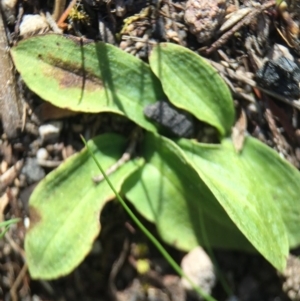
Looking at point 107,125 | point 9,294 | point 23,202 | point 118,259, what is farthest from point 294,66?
point 9,294

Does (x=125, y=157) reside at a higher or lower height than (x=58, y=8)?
lower

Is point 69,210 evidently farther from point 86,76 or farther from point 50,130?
point 86,76

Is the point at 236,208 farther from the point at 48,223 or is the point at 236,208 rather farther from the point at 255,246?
the point at 48,223

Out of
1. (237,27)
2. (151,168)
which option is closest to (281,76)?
(237,27)

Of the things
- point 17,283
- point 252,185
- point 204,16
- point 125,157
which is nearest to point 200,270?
point 252,185

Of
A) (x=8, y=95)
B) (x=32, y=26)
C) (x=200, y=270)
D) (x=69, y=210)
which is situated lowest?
(x=200, y=270)

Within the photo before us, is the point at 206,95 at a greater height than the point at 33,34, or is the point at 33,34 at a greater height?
the point at 33,34

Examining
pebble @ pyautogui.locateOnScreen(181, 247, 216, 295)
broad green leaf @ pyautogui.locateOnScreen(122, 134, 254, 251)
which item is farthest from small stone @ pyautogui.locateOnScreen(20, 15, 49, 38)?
pebble @ pyautogui.locateOnScreen(181, 247, 216, 295)
